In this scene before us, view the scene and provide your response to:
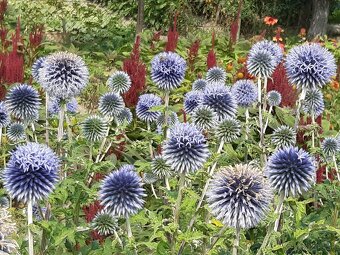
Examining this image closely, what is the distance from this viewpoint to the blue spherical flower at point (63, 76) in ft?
12.1

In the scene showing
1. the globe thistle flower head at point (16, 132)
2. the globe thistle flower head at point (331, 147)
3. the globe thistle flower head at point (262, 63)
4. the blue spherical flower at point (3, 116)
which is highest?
the globe thistle flower head at point (262, 63)

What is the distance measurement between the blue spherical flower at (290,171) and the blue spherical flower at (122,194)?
627mm

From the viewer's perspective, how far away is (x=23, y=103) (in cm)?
409

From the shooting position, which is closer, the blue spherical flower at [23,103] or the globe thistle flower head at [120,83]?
the blue spherical flower at [23,103]

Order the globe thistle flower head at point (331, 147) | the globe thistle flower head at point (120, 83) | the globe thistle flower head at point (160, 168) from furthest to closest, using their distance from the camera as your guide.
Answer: the globe thistle flower head at point (120, 83) < the globe thistle flower head at point (331, 147) < the globe thistle flower head at point (160, 168)

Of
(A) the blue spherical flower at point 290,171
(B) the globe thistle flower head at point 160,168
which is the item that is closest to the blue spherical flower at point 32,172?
(B) the globe thistle flower head at point 160,168

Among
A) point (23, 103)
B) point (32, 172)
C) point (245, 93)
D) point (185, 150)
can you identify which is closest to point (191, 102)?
point (245, 93)

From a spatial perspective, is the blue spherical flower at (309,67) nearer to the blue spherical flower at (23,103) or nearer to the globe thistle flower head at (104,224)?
the globe thistle flower head at (104,224)

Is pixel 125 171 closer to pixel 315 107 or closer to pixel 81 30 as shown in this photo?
pixel 315 107

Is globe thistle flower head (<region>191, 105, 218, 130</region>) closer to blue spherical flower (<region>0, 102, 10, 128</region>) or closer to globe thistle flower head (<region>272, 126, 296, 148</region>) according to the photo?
globe thistle flower head (<region>272, 126, 296, 148</region>)

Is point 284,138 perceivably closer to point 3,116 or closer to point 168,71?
point 168,71

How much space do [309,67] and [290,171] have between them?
3.52 feet

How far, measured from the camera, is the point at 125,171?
3152 millimetres

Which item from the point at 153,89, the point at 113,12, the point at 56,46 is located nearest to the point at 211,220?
the point at 153,89
